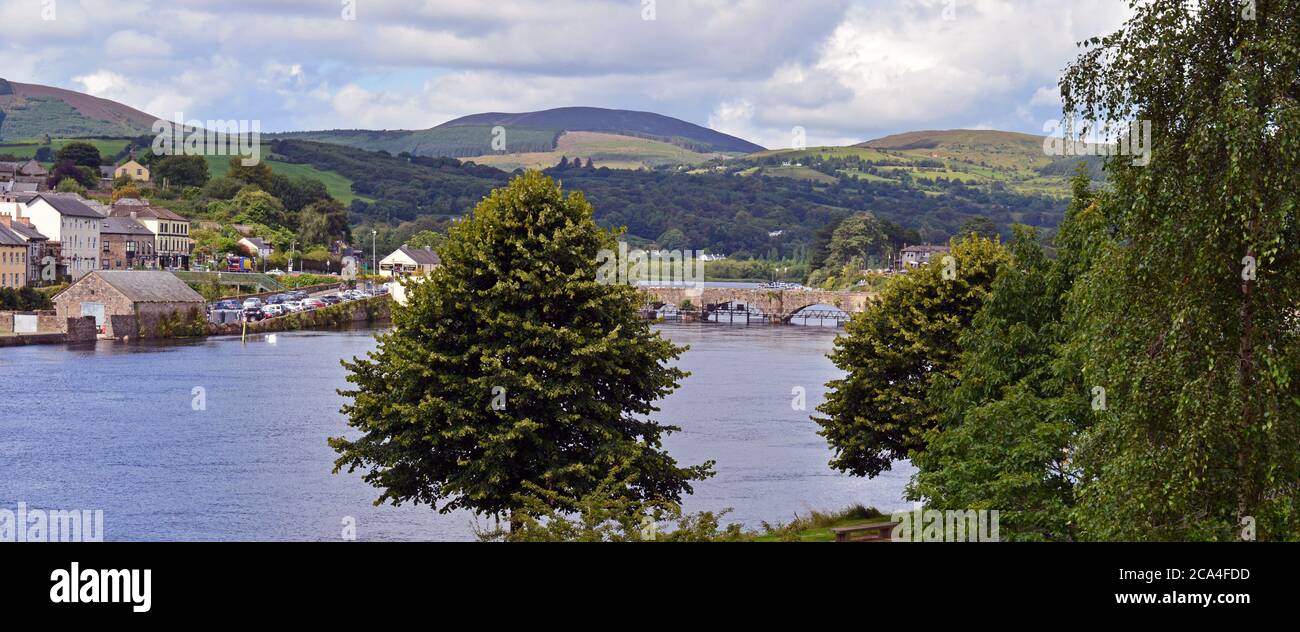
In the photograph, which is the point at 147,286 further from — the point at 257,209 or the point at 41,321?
the point at 257,209

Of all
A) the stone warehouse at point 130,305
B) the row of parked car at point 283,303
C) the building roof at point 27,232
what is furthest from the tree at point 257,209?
the stone warehouse at point 130,305

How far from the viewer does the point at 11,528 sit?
131ft

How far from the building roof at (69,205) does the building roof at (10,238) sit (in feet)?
63.6

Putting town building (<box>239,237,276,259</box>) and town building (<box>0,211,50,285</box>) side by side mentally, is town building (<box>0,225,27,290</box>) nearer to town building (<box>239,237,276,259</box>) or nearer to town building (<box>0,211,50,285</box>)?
town building (<box>0,211,50,285</box>)

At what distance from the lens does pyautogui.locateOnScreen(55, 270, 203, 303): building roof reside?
383 feet

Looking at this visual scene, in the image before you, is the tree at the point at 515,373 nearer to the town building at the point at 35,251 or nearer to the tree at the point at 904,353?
the tree at the point at 904,353

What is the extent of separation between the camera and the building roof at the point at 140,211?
549 ft

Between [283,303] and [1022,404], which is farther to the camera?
[283,303]

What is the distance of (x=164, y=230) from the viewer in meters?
168

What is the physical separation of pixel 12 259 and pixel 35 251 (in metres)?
10.5

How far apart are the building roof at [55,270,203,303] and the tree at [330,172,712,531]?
90.8m

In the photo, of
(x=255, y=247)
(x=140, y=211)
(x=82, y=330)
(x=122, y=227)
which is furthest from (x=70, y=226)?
(x=82, y=330)

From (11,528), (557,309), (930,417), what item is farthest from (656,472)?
(11,528)
